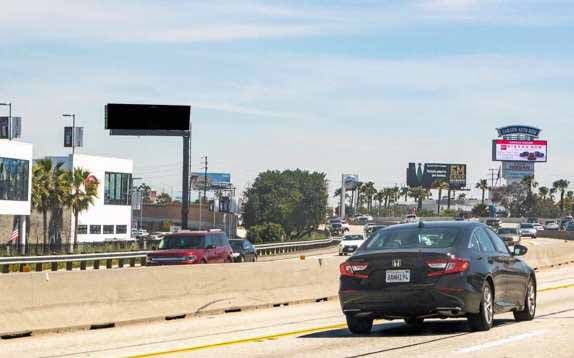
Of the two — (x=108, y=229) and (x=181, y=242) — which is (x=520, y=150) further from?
(x=181, y=242)

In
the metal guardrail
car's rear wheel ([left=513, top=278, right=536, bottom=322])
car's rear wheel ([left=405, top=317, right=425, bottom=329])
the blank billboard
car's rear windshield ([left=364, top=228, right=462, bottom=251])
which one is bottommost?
the metal guardrail

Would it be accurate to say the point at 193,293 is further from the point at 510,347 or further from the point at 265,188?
the point at 265,188

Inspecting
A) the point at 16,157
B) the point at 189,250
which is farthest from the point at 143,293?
the point at 16,157

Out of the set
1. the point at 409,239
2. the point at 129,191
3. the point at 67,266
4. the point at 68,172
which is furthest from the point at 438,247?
the point at 129,191

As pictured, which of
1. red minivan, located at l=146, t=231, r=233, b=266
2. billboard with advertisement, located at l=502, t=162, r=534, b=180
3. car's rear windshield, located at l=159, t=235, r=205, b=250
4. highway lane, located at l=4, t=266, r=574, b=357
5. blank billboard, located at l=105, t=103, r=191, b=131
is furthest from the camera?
billboard with advertisement, located at l=502, t=162, r=534, b=180

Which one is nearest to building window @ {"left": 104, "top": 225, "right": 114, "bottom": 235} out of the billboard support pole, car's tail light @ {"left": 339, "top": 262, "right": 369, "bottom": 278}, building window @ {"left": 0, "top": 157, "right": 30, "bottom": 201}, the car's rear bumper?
building window @ {"left": 0, "top": 157, "right": 30, "bottom": 201}

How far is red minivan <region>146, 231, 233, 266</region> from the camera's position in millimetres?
33781

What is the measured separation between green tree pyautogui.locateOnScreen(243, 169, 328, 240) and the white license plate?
5792 inches

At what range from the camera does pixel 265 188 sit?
171 metres

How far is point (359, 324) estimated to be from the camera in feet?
52.2

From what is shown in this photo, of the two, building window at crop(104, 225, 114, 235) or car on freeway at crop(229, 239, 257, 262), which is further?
building window at crop(104, 225, 114, 235)

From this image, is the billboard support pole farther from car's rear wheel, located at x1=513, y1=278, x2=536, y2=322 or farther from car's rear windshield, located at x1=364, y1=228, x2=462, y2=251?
car's rear windshield, located at x1=364, y1=228, x2=462, y2=251

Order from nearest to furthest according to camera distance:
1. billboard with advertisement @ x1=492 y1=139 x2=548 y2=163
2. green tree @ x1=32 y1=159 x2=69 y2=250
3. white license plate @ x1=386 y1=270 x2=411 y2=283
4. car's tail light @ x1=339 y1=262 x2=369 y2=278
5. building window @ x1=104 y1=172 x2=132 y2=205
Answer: white license plate @ x1=386 y1=270 x2=411 y2=283 → car's tail light @ x1=339 y1=262 x2=369 y2=278 → green tree @ x1=32 y1=159 x2=69 y2=250 → building window @ x1=104 y1=172 x2=132 y2=205 → billboard with advertisement @ x1=492 y1=139 x2=548 y2=163

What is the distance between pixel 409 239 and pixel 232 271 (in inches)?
273
